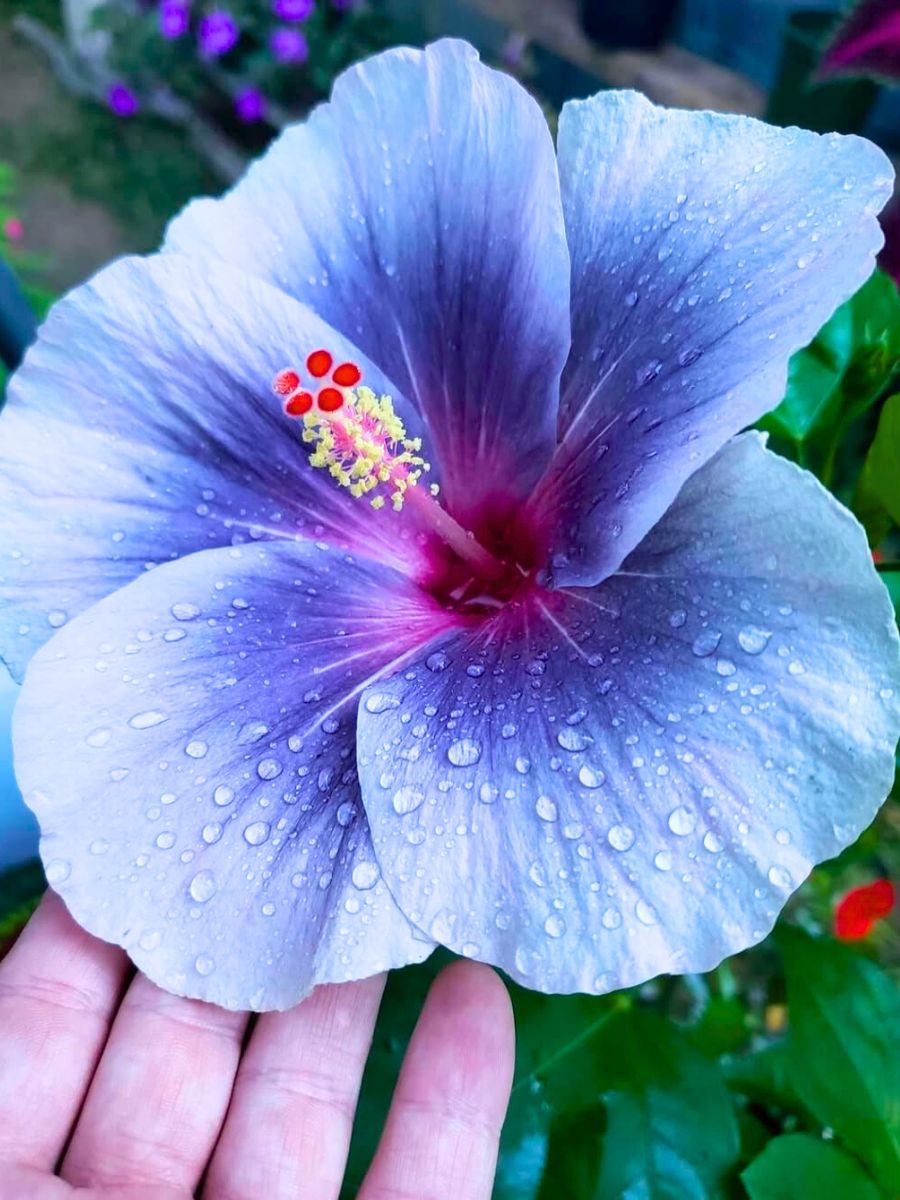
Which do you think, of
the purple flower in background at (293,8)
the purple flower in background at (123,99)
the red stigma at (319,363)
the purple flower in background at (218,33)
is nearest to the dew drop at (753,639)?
the red stigma at (319,363)

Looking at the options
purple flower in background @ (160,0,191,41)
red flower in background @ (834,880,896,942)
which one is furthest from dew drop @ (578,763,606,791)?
purple flower in background @ (160,0,191,41)

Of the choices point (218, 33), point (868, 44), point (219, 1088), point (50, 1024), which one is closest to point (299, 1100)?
point (219, 1088)

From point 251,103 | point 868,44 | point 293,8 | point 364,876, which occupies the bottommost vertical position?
point 251,103

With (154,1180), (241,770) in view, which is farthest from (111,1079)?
(241,770)

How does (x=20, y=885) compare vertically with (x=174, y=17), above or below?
below

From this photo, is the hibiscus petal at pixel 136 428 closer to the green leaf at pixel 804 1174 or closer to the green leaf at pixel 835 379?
the green leaf at pixel 835 379

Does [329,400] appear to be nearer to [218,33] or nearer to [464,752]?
[464,752]

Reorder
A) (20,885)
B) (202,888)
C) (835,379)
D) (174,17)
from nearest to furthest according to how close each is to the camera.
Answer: (202,888)
(835,379)
(20,885)
(174,17)
